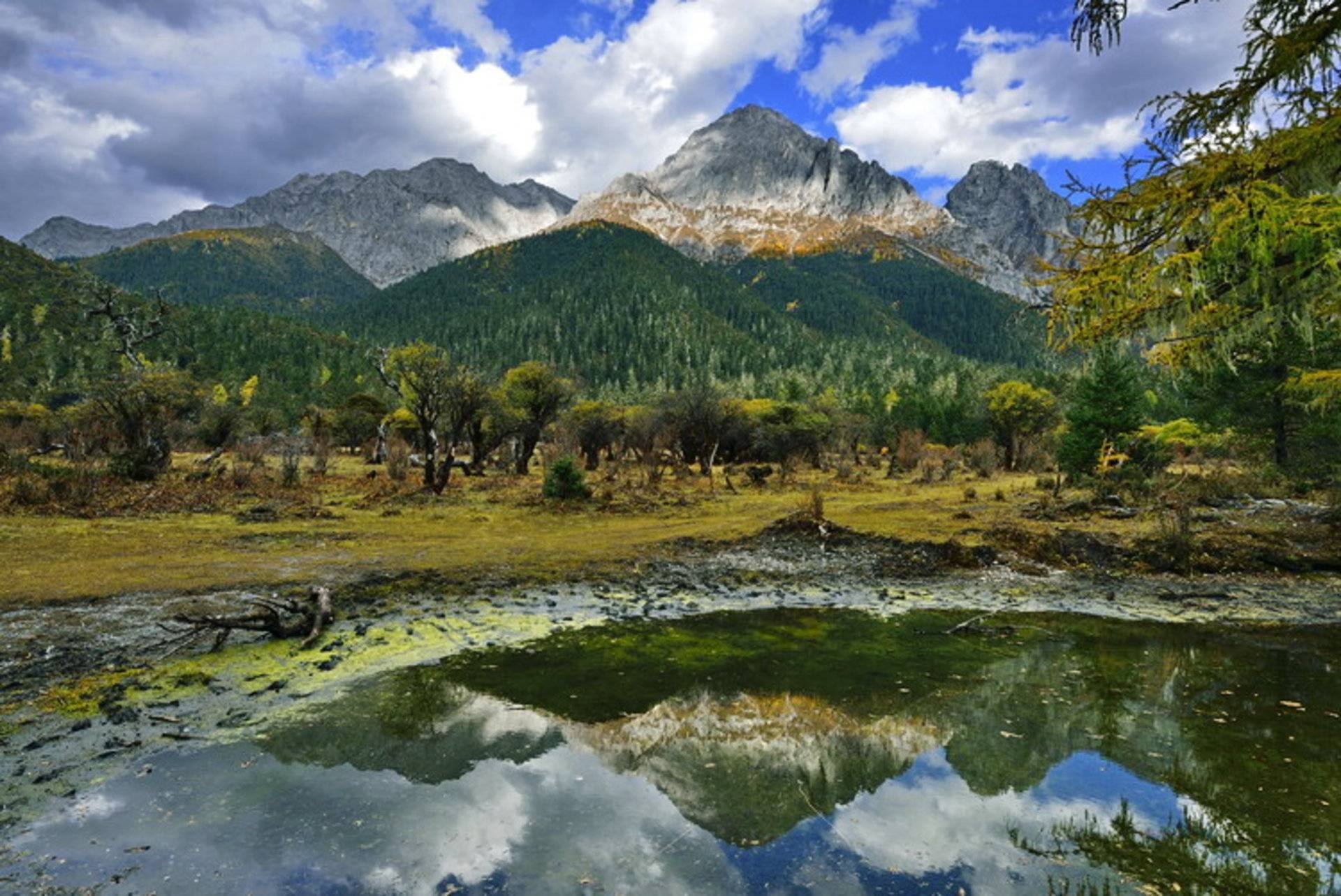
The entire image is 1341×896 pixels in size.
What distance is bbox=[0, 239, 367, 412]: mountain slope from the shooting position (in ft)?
270

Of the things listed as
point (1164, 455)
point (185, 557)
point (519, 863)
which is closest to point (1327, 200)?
point (519, 863)

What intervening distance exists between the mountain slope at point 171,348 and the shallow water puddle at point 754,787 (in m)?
91.7

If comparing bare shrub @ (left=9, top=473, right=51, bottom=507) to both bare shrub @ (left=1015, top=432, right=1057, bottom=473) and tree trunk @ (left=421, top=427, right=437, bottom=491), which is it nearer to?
tree trunk @ (left=421, top=427, right=437, bottom=491)

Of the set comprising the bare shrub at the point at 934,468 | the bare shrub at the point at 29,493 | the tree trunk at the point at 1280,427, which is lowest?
the bare shrub at the point at 29,493

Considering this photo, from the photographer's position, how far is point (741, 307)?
19088 centimetres

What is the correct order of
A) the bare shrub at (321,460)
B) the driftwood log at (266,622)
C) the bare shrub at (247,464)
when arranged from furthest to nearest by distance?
the bare shrub at (321,460) < the bare shrub at (247,464) < the driftwood log at (266,622)

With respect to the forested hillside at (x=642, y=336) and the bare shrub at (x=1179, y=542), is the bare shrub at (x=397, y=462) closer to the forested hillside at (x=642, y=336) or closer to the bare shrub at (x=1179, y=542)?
the bare shrub at (x=1179, y=542)

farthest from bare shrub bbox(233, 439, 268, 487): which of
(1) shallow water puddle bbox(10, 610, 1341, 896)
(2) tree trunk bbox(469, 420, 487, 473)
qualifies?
(1) shallow water puddle bbox(10, 610, 1341, 896)

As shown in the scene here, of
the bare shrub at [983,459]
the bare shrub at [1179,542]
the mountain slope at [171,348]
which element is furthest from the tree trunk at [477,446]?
the mountain slope at [171,348]

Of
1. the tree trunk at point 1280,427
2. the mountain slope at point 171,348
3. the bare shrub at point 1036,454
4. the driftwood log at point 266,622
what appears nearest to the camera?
the driftwood log at point 266,622

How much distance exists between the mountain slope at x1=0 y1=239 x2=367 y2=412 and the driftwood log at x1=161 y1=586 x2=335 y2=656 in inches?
3428

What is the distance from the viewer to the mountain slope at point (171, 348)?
270 ft

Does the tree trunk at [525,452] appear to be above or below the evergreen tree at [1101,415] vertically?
below

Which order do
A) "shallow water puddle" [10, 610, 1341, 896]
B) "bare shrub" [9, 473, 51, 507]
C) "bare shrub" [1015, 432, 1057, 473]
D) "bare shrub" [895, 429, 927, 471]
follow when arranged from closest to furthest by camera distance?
"shallow water puddle" [10, 610, 1341, 896]
"bare shrub" [9, 473, 51, 507]
"bare shrub" [895, 429, 927, 471]
"bare shrub" [1015, 432, 1057, 473]
